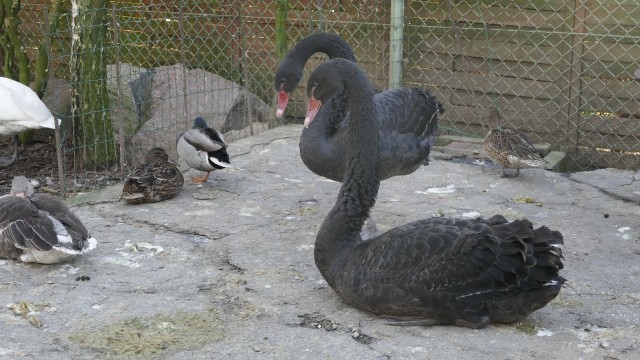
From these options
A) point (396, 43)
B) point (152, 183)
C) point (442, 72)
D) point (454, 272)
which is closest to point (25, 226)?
point (152, 183)

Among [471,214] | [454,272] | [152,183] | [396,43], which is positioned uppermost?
[396,43]

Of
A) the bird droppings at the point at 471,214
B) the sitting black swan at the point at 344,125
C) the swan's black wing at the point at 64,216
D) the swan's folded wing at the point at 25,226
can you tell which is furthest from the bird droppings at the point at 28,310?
the bird droppings at the point at 471,214

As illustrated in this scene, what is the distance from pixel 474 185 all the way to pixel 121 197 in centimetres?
268

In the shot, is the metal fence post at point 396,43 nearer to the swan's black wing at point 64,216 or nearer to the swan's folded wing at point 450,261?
the swan's black wing at point 64,216

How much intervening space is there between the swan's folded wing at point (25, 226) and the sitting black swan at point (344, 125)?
67.2 inches

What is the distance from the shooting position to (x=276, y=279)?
198 inches

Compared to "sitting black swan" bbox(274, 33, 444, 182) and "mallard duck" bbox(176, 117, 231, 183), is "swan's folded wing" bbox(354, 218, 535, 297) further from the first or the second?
"mallard duck" bbox(176, 117, 231, 183)

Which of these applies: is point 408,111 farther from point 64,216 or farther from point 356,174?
point 64,216

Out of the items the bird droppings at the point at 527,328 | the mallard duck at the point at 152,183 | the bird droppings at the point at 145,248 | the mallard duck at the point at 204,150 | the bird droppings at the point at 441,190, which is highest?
the mallard duck at the point at 204,150

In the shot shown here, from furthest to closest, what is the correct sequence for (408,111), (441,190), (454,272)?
(441,190) → (408,111) → (454,272)

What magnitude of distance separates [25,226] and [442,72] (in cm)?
475

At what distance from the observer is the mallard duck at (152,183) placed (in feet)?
20.9

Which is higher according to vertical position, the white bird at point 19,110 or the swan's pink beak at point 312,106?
the swan's pink beak at point 312,106

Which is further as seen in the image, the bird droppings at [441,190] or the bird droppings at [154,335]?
the bird droppings at [441,190]
